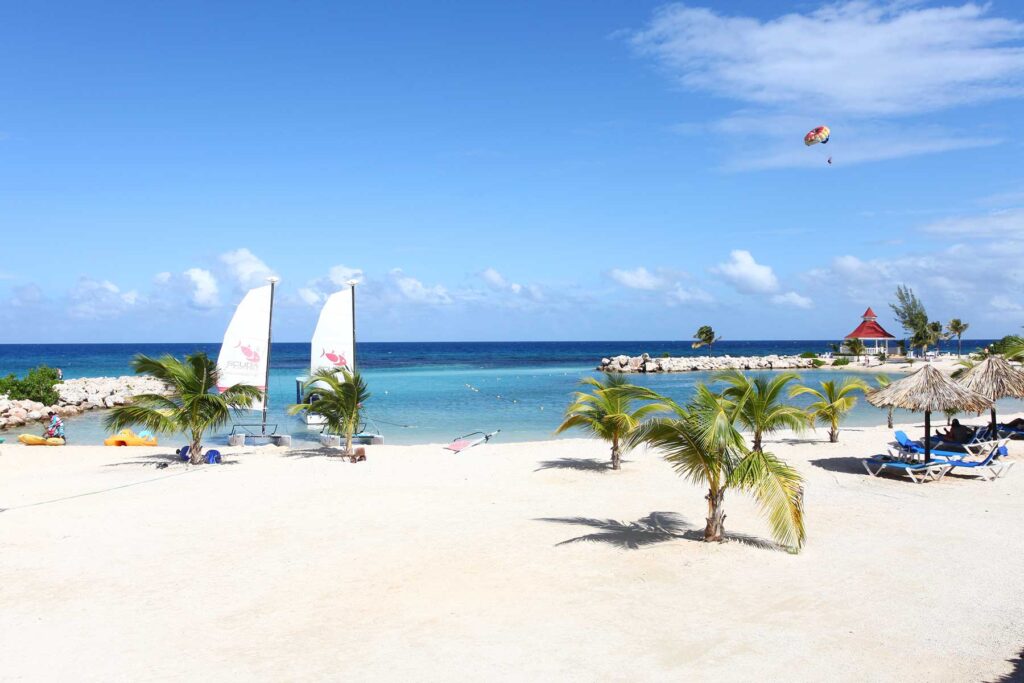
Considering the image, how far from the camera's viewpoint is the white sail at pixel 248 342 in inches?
842

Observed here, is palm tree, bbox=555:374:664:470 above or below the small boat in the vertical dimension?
above

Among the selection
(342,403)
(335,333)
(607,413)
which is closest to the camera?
(607,413)

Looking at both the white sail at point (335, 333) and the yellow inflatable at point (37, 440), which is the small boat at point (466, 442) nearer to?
the white sail at point (335, 333)

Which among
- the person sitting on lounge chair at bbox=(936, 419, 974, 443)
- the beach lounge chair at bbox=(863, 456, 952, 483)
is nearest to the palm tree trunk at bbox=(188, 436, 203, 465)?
the beach lounge chair at bbox=(863, 456, 952, 483)

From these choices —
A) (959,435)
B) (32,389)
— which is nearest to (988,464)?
(959,435)

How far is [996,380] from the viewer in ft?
52.0

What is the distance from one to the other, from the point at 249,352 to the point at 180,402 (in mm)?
5588

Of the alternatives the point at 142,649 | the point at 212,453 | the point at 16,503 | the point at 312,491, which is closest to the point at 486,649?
the point at 142,649

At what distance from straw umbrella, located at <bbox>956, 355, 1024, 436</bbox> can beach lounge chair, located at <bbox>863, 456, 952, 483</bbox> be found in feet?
9.36

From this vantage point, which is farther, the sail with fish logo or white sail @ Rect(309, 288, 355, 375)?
white sail @ Rect(309, 288, 355, 375)

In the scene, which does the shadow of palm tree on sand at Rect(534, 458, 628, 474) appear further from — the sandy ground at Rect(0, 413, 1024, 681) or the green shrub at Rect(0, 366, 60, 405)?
the green shrub at Rect(0, 366, 60, 405)

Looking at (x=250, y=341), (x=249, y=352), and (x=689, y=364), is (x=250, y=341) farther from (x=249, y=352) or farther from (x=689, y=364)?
(x=689, y=364)

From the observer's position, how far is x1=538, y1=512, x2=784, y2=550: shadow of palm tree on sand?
31.4 feet

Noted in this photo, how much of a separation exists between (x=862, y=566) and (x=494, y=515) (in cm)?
525
